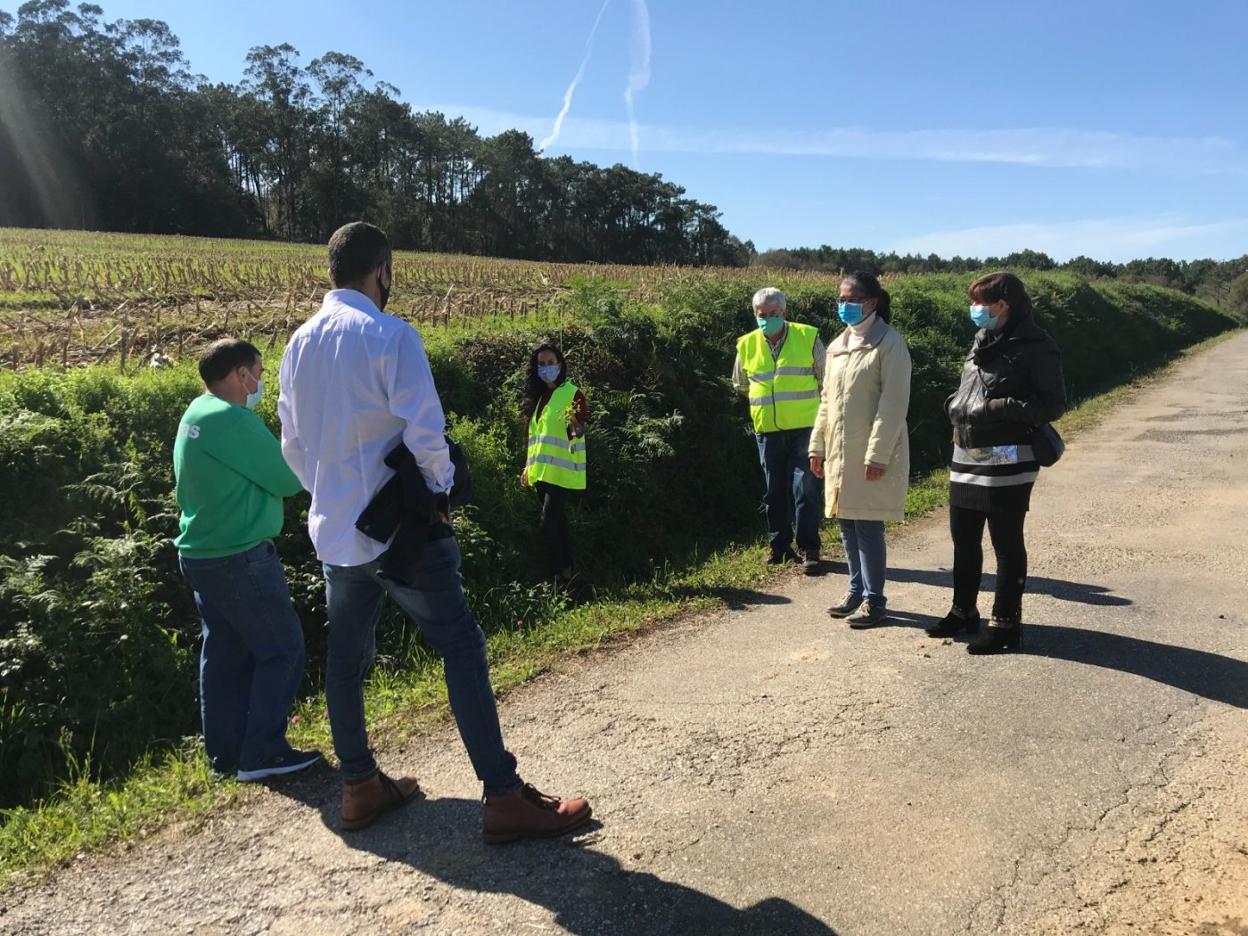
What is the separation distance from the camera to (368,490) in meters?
2.96

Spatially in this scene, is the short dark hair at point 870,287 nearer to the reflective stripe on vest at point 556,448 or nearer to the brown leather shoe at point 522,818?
the reflective stripe on vest at point 556,448

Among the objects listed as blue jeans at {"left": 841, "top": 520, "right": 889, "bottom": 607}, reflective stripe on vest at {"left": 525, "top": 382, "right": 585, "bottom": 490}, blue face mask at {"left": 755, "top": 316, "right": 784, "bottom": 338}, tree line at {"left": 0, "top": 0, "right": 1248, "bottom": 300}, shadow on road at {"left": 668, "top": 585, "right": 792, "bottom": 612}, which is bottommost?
shadow on road at {"left": 668, "top": 585, "right": 792, "bottom": 612}

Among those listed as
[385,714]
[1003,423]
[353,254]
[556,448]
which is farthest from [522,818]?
[556,448]

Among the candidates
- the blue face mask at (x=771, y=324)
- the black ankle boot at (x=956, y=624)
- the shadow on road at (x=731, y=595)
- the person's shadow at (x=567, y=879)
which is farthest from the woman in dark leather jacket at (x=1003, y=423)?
the person's shadow at (x=567, y=879)

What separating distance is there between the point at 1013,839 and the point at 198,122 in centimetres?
8809

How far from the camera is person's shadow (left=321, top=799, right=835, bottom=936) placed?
267 centimetres

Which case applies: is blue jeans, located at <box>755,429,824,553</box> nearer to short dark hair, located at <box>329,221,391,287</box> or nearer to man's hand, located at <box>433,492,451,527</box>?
man's hand, located at <box>433,492,451,527</box>

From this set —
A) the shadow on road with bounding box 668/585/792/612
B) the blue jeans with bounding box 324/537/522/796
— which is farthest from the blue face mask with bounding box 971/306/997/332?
the blue jeans with bounding box 324/537/522/796

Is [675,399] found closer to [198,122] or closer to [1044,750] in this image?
[1044,750]

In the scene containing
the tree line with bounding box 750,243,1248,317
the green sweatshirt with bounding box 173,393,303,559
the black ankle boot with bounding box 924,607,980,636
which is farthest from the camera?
the tree line with bounding box 750,243,1248,317

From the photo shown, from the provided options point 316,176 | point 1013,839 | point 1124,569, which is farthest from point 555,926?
point 316,176

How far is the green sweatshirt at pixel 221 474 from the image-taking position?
12.3ft

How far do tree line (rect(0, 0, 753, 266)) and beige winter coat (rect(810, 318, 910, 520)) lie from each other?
53.9 metres

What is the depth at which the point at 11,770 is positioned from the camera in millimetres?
4273
